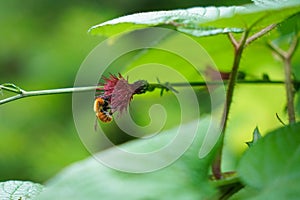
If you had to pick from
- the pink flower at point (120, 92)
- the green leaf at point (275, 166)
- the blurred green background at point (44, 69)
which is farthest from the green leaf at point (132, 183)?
the blurred green background at point (44, 69)

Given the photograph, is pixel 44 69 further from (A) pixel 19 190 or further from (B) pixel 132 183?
(B) pixel 132 183

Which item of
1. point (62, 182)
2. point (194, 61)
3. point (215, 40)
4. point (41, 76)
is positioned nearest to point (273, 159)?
point (62, 182)

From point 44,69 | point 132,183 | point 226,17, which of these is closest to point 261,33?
point 226,17

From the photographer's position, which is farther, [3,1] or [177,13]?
[3,1]

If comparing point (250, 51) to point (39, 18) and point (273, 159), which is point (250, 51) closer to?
point (273, 159)

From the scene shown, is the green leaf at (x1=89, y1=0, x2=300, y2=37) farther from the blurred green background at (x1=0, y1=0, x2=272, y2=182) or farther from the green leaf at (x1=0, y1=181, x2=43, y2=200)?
the blurred green background at (x1=0, y1=0, x2=272, y2=182)

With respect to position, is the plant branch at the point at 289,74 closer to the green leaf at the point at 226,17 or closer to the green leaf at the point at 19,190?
the green leaf at the point at 226,17
